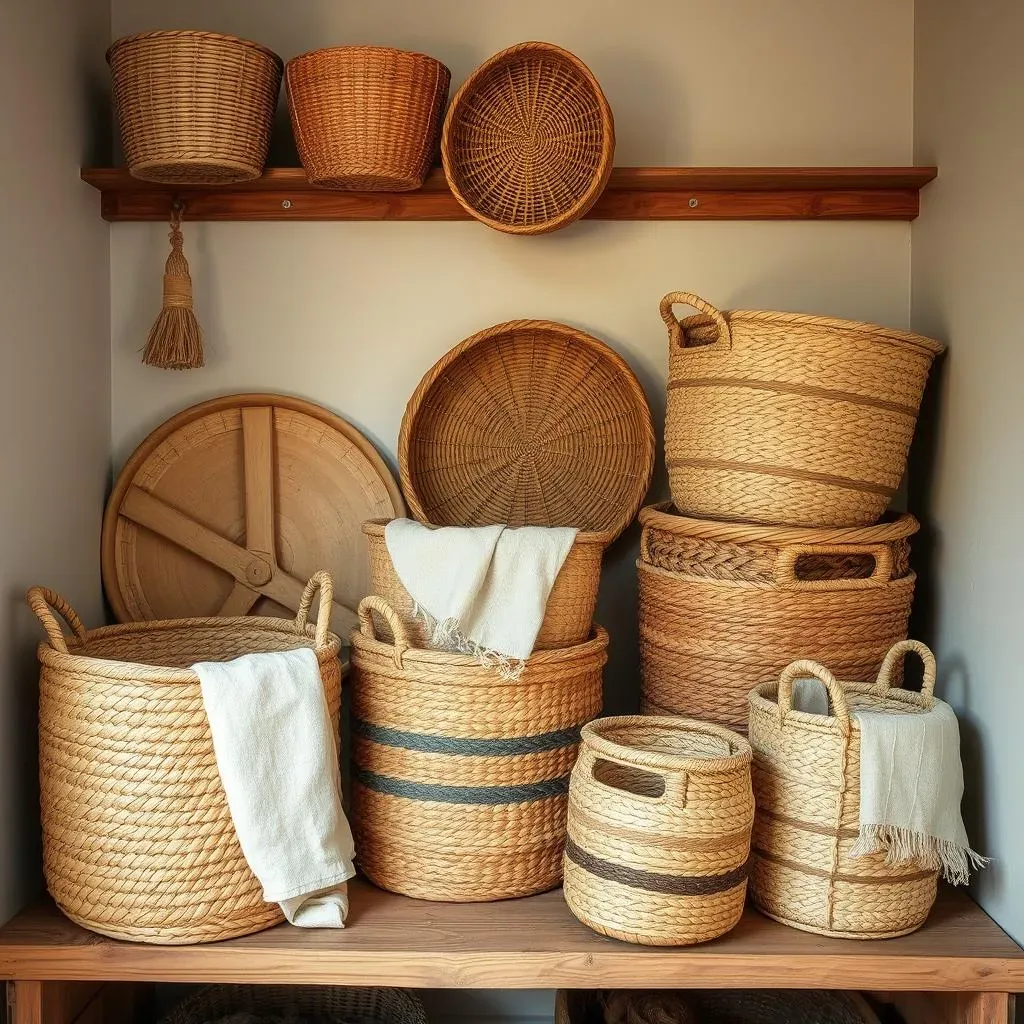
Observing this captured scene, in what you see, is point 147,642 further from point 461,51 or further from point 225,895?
point 461,51

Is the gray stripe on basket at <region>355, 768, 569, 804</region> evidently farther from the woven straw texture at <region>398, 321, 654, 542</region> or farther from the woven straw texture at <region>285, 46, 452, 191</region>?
the woven straw texture at <region>285, 46, 452, 191</region>

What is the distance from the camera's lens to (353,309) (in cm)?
246

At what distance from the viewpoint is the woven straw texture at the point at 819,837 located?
182cm

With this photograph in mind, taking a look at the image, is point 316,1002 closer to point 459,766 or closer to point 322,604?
point 459,766

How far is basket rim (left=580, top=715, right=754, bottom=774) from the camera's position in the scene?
1748 mm

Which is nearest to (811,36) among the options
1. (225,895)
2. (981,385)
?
(981,385)

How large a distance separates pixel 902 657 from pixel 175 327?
5.35 ft

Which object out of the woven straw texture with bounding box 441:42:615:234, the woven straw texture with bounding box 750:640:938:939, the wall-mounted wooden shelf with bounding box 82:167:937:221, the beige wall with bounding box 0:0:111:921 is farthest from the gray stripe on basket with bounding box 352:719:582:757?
the wall-mounted wooden shelf with bounding box 82:167:937:221

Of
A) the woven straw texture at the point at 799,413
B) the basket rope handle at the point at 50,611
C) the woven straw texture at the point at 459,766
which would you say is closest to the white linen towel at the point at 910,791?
the woven straw texture at the point at 799,413

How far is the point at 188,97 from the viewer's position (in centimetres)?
207

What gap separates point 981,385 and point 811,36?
3.09 feet

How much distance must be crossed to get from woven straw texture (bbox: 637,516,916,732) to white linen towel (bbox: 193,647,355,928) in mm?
721

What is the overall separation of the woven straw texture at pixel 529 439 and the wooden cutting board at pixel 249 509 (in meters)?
0.15

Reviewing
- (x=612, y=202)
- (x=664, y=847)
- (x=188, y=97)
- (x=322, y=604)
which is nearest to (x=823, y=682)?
(x=664, y=847)
